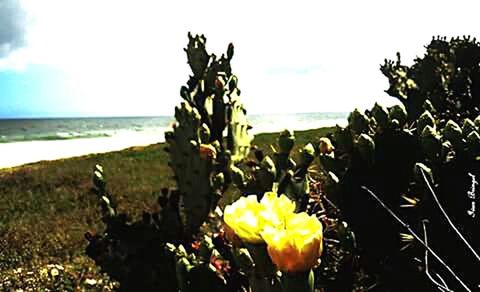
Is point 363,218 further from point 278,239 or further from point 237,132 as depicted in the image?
point 237,132

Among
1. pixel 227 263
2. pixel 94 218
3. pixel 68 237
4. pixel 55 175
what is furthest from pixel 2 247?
pixel 227 263

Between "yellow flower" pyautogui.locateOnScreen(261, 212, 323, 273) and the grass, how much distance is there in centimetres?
658

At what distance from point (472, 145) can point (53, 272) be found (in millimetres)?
7288

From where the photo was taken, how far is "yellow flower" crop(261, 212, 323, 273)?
150 cm

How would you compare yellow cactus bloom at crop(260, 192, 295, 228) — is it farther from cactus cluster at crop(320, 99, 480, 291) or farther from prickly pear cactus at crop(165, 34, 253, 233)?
prickly pear cactus at crop(165, 34, 253, 233)

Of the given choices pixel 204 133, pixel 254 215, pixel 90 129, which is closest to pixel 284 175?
pixel 254 215

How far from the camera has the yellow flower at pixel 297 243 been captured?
1.50 m

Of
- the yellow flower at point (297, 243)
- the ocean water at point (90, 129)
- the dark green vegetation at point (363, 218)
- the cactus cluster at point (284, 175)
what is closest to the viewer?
the yellow flower at point (297, 243)

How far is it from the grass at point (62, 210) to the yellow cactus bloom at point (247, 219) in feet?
21.1

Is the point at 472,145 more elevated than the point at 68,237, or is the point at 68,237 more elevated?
the point at 472,145

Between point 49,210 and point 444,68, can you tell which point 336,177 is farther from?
point 49,210

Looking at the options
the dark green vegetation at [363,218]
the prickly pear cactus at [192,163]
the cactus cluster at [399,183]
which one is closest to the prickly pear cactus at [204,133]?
the prickly pear cactus at [192,163]

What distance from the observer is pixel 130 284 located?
3984 mm

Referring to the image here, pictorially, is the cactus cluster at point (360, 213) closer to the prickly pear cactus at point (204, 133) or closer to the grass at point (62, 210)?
the prickly pear cactus at point (204, 133)
